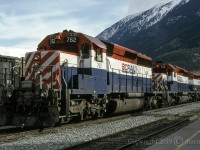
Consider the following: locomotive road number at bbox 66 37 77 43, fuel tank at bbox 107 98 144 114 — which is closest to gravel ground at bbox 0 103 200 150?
locomotive road number at bbox 66 37 77 43

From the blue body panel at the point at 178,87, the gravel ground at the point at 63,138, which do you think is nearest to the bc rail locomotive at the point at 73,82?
the gravel ground at the point at 63,138

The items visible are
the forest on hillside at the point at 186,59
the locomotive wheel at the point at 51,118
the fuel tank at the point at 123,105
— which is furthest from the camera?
the forest on hillside at the point at 186,59

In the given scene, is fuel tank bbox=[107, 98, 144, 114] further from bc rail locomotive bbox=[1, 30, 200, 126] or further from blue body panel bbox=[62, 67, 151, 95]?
blue body panel bbox=[62, 67, 151, 95]

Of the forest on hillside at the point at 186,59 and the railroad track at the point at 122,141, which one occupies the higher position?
the forest on hillside at the point at 186,59

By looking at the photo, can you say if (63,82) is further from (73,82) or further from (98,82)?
(98,82)

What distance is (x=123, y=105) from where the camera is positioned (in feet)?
75.1

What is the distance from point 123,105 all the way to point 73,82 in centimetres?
644

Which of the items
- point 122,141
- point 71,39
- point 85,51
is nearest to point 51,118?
point 122,141

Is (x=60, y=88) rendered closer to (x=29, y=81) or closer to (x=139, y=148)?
(x=29, y=81)

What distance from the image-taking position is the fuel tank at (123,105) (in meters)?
21.6

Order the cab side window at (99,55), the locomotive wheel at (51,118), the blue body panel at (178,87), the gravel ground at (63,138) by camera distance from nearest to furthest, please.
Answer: the gravel ground at (63,138) < the locomotive wheel at (51,118) < the cab side window at (99,55) < the blue body panel at (178,87)

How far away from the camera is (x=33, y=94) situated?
15.3 meters

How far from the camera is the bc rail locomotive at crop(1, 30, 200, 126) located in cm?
1527

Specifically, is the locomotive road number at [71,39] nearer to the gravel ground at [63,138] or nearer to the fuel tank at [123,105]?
the gravel ground at [63,138]
